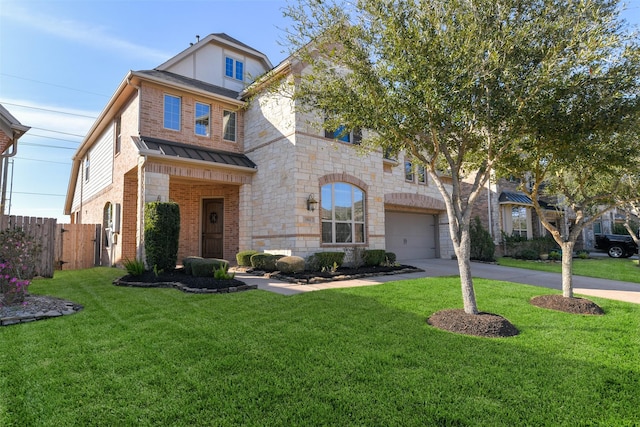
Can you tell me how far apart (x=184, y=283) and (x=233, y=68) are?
36.1 feet

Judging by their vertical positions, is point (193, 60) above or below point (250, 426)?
above

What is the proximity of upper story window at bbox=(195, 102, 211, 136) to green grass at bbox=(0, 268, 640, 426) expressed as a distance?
8.07 metres

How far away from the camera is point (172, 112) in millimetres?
11648

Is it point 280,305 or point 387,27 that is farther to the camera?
point 280,305

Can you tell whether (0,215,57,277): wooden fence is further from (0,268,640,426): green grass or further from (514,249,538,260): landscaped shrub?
(514,249,538,260): landscaped shrub

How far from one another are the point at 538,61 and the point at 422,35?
1689 mm

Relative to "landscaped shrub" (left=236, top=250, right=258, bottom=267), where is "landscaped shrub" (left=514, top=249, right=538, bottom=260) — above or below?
below

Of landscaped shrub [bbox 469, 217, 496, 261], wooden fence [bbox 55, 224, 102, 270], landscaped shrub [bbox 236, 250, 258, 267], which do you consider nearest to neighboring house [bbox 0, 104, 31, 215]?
wooden fence [bbox 55, 224, 102, 270]

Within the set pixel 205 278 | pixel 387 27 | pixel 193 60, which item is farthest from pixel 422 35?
pixel 193 60

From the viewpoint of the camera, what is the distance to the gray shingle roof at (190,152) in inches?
404

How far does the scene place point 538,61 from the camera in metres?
4.65

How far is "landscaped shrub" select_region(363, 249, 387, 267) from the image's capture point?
11.4 meters

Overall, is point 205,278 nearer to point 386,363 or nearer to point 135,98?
point 386,363

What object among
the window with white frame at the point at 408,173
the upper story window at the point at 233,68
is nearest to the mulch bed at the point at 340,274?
the window with white frame at the point at 408,173
